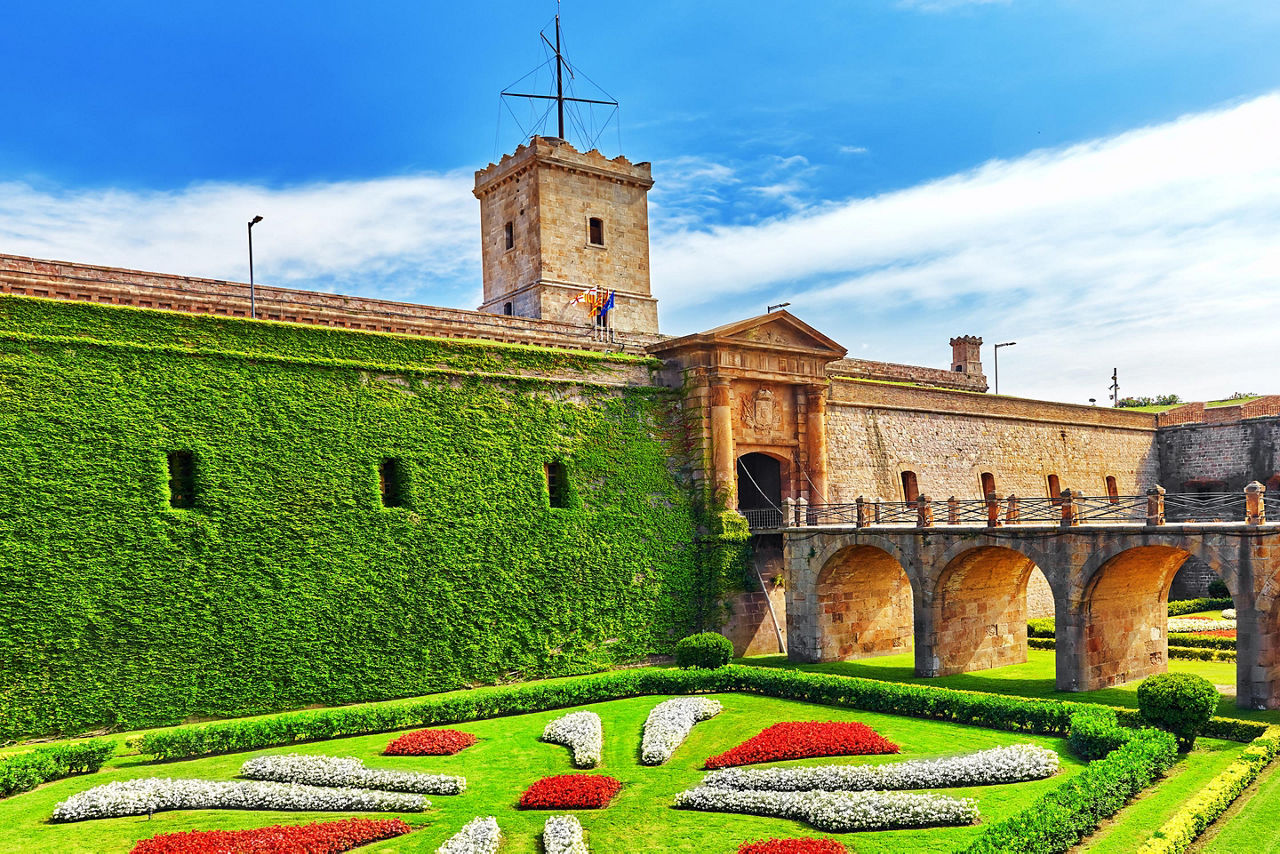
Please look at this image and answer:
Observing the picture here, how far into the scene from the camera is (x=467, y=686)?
23.6 metres

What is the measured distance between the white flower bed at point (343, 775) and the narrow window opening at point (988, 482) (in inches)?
1067

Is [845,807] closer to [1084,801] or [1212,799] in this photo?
[1084,801]

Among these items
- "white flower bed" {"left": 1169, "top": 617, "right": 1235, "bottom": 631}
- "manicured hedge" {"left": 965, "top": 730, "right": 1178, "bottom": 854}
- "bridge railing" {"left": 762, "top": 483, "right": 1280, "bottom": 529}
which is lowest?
"white flower bed" {"left": 1169, "top": 617, "right": 1235, "bottom": 631}

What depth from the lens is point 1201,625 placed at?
30250 millimetres

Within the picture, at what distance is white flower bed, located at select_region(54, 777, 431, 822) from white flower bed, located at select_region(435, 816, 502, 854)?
151 centimetres

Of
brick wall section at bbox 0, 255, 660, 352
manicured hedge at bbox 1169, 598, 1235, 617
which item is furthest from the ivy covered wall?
manicured hedge at bbox 1169, 598, 1235, 617

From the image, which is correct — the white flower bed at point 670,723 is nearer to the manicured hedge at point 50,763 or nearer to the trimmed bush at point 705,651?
the trimmed bush at point 705,651

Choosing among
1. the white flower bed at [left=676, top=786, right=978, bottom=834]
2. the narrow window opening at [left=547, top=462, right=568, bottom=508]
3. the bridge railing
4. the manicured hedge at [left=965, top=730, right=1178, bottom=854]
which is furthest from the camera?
the narrow window opening at [left=547, top=462, right=568, bottom=508]

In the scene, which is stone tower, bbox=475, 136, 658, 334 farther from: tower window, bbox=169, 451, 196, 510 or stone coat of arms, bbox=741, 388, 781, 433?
tower window, bbox=169, 451, 196, 510

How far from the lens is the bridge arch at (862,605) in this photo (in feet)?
86.7

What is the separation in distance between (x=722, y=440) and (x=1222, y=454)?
1046 inches

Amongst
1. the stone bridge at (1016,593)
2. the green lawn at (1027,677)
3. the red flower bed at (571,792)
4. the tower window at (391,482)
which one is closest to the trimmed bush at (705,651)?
the green lawn at (1027,677)

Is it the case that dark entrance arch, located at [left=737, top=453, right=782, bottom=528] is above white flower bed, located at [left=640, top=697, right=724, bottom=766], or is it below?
above

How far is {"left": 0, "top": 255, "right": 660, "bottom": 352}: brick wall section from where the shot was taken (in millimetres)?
20891
